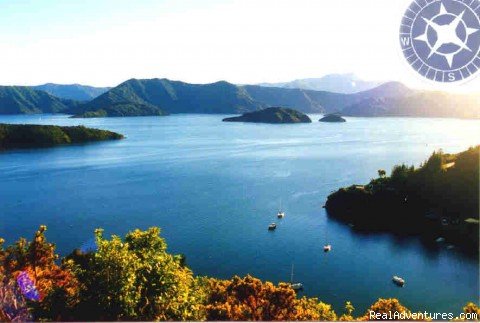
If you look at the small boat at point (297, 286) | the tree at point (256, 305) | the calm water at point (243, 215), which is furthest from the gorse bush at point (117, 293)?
the calm water at point (243, 215)

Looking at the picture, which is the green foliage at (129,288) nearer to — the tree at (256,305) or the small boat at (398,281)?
the tree at (256,305)

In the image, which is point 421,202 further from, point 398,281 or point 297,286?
point 297,286

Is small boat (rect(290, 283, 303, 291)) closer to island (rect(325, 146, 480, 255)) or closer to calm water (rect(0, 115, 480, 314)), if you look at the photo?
calm water (rect(0, 115, 480, 314))

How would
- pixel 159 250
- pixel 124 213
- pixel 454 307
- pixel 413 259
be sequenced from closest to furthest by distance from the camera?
1. pixel 159 250
2. pixel 454 307
3. pixel 413 259
4. pixel 124 213

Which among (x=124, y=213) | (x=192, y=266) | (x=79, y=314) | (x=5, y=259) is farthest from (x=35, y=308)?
(x=124, y=213)

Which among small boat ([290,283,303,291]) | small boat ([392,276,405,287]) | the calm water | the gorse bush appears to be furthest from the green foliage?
small boat ([392,276,405,287])

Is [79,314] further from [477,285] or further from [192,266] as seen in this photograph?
[477,285]

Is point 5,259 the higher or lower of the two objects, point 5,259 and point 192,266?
the higher
